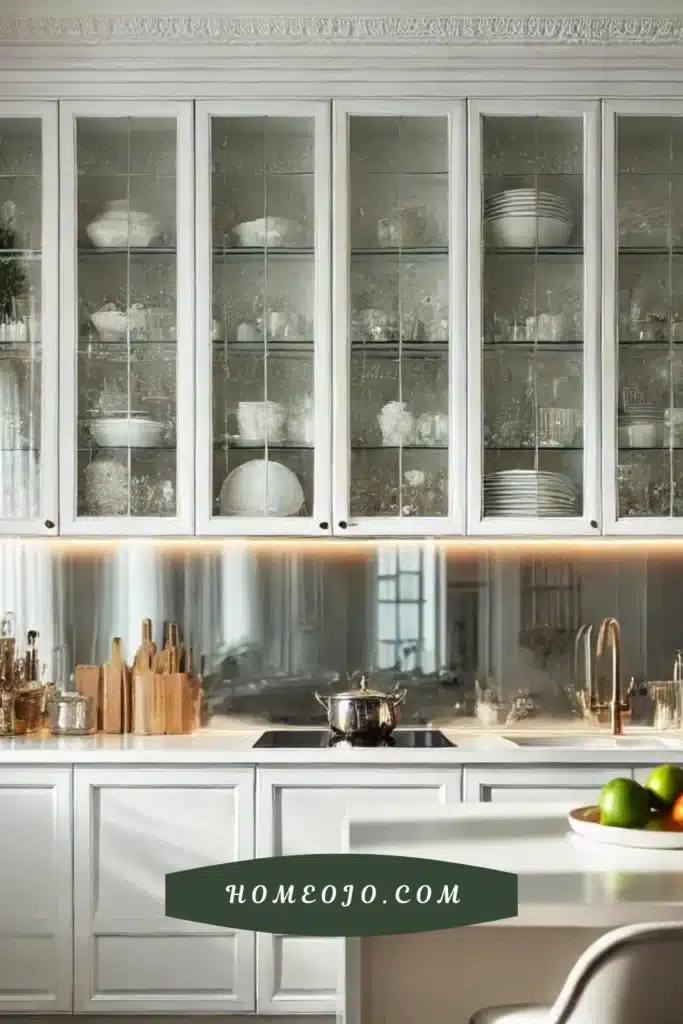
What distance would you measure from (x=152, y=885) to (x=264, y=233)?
1939 millimetres

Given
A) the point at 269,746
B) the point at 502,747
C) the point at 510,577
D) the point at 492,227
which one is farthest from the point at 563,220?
the point at 269,746

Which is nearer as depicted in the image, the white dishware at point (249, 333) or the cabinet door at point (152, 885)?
the cabinet door at point (152, 885)

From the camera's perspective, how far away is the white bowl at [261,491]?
3.30m

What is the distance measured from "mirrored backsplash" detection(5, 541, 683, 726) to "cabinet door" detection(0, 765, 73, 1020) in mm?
683

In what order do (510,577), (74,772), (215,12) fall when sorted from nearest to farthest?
(74,772)
(215,12)
(510,577)

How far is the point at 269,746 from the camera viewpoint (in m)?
3.11

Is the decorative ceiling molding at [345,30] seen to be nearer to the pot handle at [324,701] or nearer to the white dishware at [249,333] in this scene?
the white dishware at [249,333]

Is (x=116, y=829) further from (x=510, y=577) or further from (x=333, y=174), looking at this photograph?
(x=333, y=174)

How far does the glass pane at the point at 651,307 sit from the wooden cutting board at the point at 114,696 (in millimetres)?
1679

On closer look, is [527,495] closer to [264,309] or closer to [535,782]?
[535,782]

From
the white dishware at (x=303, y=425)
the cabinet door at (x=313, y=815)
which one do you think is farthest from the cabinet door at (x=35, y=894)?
the white dishware at (x=303, y=425)

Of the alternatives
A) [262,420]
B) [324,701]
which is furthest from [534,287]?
[324,701]

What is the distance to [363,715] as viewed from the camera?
10.4ft

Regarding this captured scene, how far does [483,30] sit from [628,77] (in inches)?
18.4
